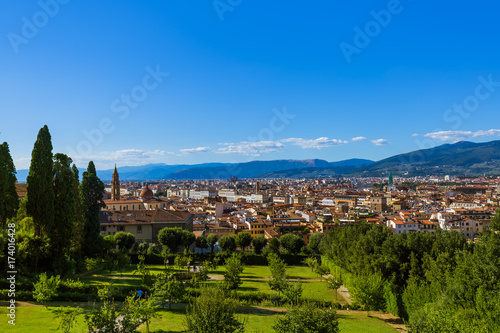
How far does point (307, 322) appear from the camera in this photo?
12.6 m

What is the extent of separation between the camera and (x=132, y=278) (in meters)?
30.2

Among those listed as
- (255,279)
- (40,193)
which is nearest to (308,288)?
(255,279)

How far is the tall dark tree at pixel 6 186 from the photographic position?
93.7 ft

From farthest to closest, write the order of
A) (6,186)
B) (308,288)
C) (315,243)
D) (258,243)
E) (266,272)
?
1. (315,243)
2. (258,243)
3. (266,272)
4. (308,288)
5. (6,186)

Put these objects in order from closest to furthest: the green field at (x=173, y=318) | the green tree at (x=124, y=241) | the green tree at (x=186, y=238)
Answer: the green field at (x=173, y=318) < the green tree at (x=124, y=241) < the green tree at (x=186, y=238)

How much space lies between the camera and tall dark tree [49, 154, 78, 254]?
27152 millimetres

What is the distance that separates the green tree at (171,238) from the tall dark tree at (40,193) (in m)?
17.5

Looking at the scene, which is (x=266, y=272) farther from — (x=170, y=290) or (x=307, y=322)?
(x=307, y=322)

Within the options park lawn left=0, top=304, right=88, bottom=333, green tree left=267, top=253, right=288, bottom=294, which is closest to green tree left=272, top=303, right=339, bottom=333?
park lawn left=0, top=304, right=88, bottom=333

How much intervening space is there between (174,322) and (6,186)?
65.0 feet

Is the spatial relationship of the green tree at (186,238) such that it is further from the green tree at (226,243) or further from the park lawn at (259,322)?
the park lawn at (259,322)

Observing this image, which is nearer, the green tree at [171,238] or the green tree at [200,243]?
the green tree at [171,238]

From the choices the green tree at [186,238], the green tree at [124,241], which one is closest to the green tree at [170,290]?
the green tree at [124,241]

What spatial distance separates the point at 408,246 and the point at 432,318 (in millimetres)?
14779
